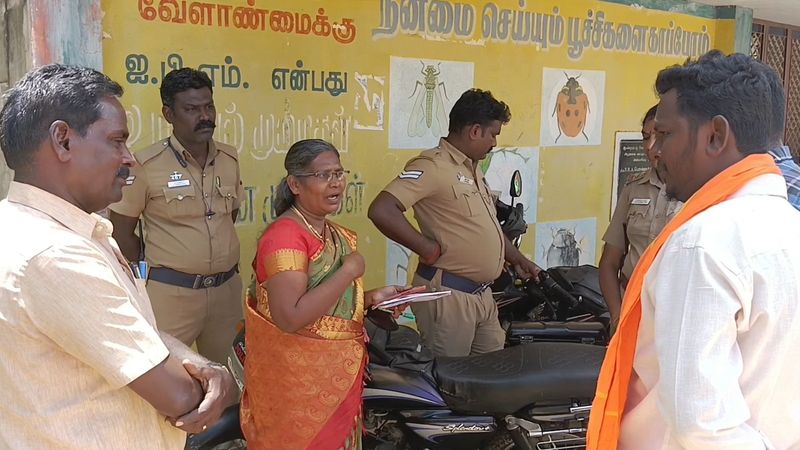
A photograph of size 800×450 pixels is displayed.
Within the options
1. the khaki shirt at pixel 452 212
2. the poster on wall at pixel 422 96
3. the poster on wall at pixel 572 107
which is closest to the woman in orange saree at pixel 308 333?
the khaki shirt at pixel 452 212

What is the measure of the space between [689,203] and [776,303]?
0.25m

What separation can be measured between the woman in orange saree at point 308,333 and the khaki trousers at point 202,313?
71 cm

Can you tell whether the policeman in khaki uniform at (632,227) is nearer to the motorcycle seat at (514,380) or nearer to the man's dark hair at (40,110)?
the motorcycle seat at (514,380)

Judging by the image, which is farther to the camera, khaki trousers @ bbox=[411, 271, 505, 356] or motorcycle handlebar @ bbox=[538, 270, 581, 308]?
motorcycle handlebar @ bbox=[538, 270, 581, 308]

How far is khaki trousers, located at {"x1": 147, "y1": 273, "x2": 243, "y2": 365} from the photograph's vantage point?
3.32 metres

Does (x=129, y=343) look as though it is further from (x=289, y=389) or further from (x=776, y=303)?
(x=289, y=389)

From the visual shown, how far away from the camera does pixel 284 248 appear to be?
254cm

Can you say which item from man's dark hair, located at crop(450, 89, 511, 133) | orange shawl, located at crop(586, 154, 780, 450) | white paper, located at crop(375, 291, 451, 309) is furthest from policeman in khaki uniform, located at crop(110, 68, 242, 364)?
orange shawl, located at crop(586, 154, 780, 450)

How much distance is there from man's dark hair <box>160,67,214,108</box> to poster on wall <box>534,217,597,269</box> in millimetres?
3549

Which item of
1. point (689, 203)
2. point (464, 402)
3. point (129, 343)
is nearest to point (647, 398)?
point (689, 203)

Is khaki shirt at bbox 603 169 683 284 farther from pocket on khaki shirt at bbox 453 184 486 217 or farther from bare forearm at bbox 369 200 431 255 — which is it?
bare forearm at bbox 369 200 431 255

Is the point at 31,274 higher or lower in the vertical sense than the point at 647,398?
higher

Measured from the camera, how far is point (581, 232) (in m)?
6.65

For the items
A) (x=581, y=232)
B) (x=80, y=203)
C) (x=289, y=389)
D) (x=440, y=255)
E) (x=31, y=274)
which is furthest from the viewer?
(x=581, y=232)
